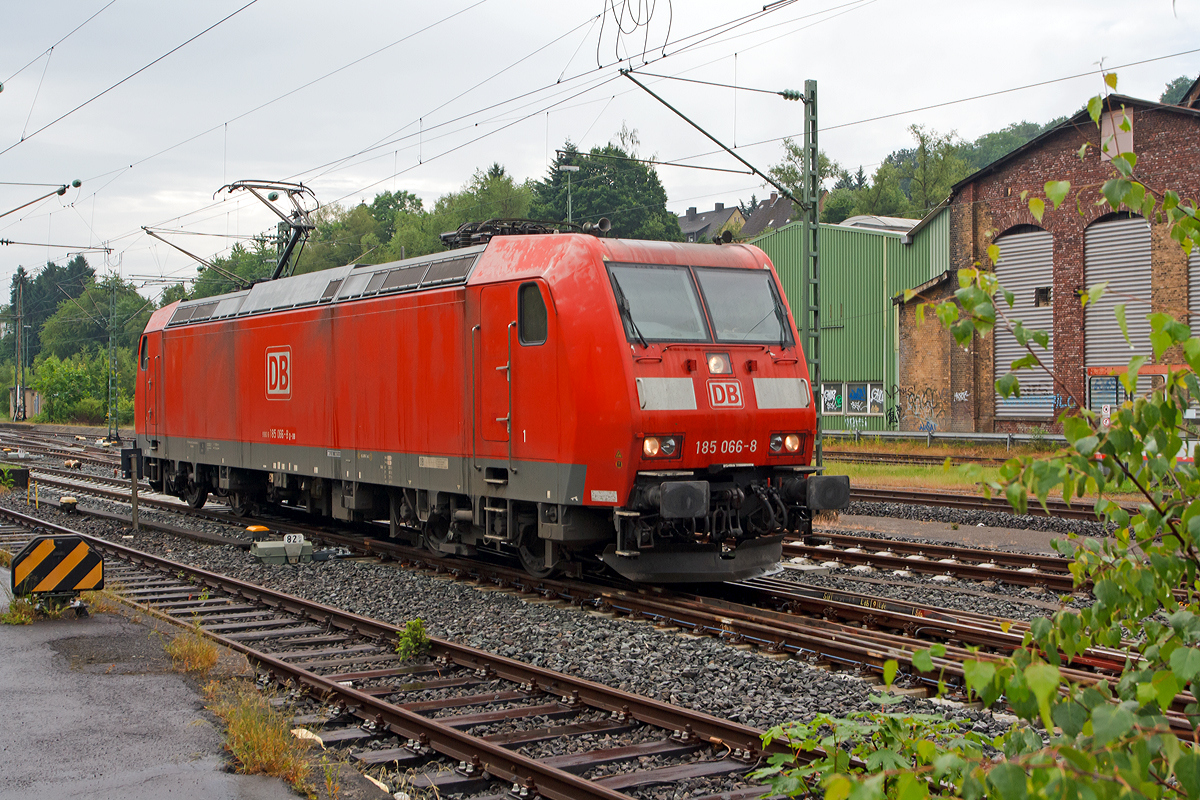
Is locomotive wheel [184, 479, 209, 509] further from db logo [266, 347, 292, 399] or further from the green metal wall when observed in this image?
the green metal wall

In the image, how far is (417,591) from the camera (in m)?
11.6

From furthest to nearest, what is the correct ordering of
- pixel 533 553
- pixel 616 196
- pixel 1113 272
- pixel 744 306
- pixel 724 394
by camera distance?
pixel 616 196
pixel 1113 272
pixel 533 553
pixel 744 306
pixel 724 394

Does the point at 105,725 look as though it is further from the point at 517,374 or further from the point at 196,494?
the point at 196,494

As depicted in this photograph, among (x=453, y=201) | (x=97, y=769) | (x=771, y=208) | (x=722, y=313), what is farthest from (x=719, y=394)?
(x=771, y=208)

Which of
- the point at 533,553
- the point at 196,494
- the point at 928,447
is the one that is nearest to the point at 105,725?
the point at 533,553

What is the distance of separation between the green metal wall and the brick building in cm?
153

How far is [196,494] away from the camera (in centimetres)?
2017

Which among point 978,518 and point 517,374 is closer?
point 517,374

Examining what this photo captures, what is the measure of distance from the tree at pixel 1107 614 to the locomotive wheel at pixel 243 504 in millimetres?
16802

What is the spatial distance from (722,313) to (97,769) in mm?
7181

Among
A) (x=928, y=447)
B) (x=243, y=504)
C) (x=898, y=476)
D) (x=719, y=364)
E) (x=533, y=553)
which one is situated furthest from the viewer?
(x=928, y=447)

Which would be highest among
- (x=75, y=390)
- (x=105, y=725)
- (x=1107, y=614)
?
(x=75, y=390)

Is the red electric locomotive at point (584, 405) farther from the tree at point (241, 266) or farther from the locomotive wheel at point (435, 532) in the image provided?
the tree at point (241, 266)

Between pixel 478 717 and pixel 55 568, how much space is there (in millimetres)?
5648
